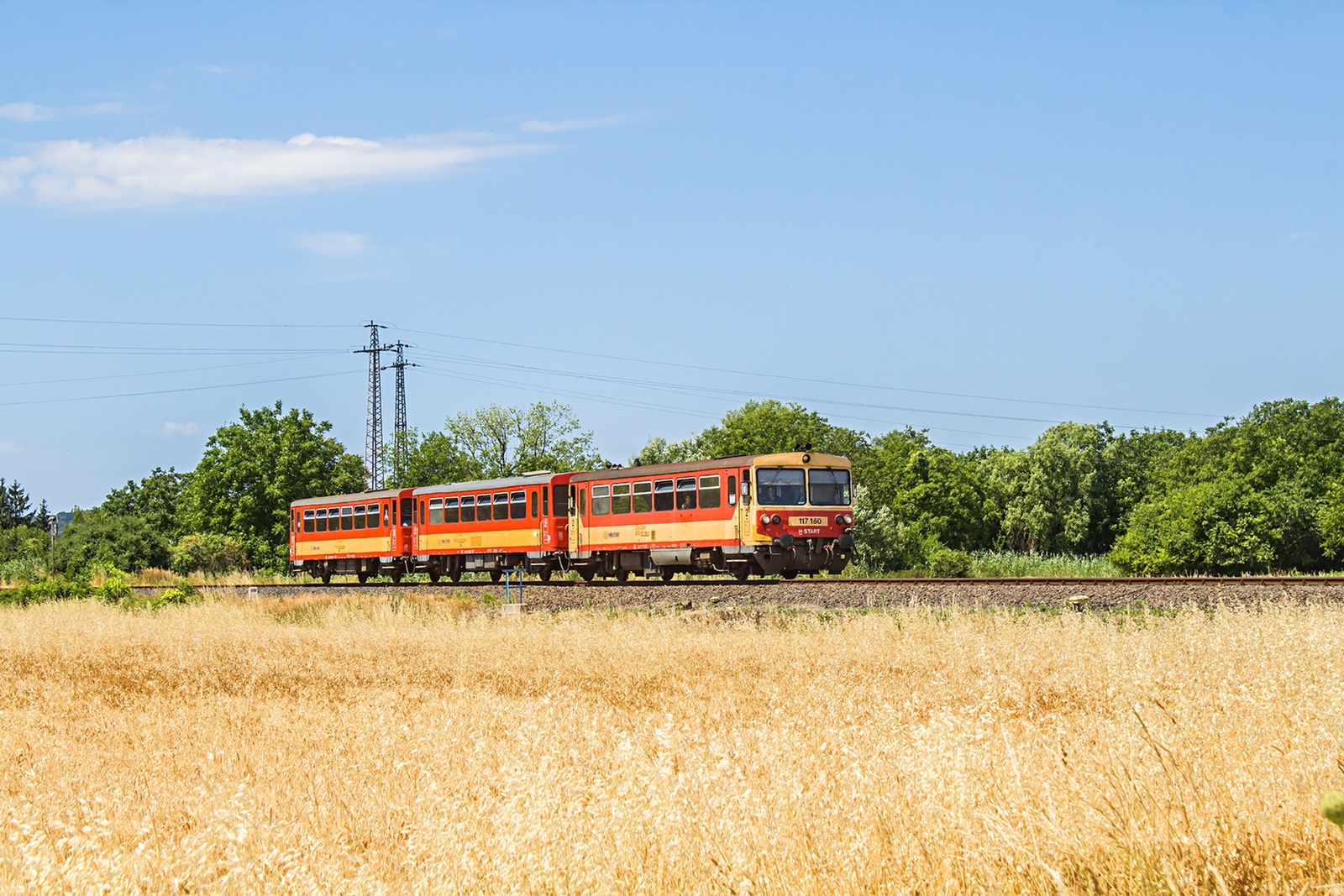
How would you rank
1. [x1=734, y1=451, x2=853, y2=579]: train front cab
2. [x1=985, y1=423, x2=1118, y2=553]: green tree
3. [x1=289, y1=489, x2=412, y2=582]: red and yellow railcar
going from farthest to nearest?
1. [x1=985, y1=423, x2=1118, y2=553]: green tree
2. [x1=289, y1=489, x2=412, y2=582]: red and yellow railcar
3. [x1=734, y1=451, x2=853, y2=579]: train front cab

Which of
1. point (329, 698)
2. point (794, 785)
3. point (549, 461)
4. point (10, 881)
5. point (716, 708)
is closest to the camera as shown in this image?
point (10, 881)

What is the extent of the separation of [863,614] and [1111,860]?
41.6ft

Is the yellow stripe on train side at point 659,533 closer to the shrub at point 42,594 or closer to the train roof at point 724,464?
the train roof at point 724,464

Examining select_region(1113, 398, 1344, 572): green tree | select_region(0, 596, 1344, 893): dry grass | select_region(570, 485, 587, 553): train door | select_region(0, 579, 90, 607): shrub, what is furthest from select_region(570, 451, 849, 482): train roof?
select_region(1113, 398, 1344, 572): green tree

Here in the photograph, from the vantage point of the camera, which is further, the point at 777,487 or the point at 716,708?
the point at 777,487

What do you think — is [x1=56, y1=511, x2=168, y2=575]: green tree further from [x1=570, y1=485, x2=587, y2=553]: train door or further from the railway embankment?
the railway embankment

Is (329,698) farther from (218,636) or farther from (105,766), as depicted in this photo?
(218,636)

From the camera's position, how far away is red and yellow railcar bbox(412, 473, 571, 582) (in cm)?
3028

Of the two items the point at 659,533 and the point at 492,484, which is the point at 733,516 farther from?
the point at 492,484

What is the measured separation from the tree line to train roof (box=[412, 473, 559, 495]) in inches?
684

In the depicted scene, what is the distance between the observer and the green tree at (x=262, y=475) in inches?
2601

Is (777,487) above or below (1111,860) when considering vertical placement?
above

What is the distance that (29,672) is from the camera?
12875mm

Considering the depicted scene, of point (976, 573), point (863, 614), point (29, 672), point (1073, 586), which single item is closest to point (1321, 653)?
point (863, 614)
